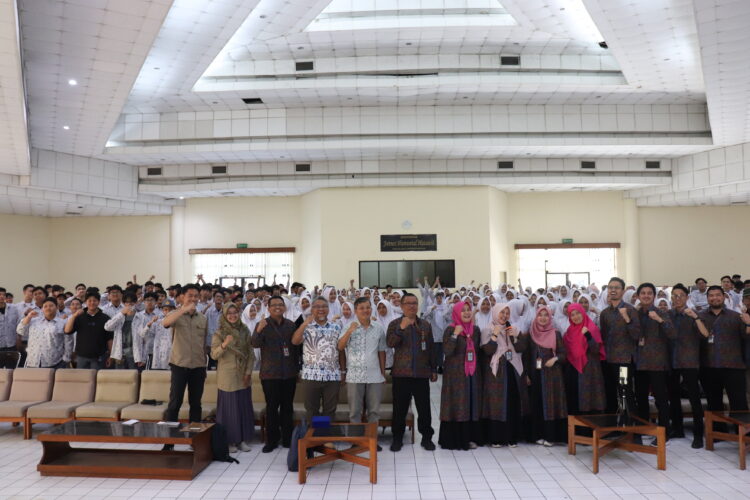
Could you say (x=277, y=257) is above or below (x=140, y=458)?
above

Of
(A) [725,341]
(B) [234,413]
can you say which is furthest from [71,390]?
(A) [725,341]

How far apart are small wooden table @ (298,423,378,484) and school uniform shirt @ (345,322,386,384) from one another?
53 centimetres

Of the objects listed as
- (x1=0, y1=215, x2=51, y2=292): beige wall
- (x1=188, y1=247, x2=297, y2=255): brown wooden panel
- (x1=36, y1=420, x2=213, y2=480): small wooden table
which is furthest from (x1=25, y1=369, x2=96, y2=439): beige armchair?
(x1=0, y1=215, x2=51, y2=292): beige wall

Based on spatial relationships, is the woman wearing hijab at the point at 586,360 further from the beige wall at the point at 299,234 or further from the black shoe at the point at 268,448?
the beige wall at the point at 299,234

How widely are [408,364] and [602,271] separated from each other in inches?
641

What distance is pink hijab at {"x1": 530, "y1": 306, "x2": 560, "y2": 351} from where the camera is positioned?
599 cm

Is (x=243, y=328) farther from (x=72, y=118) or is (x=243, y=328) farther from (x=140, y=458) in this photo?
(x=72, y=118)

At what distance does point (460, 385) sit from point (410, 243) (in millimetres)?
12342

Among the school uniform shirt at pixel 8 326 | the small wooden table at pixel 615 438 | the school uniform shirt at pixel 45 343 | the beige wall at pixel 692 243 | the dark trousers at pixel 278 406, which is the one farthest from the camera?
the beige wall at pixel 692 243

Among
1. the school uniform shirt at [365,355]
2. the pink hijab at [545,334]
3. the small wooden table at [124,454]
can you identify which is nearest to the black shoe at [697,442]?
the pink hijab at [545,334]

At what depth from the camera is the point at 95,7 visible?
782 cm

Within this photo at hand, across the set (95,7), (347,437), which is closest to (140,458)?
(347,437)

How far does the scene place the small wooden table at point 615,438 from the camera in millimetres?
5273

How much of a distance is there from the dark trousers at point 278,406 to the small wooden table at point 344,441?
60 cm
